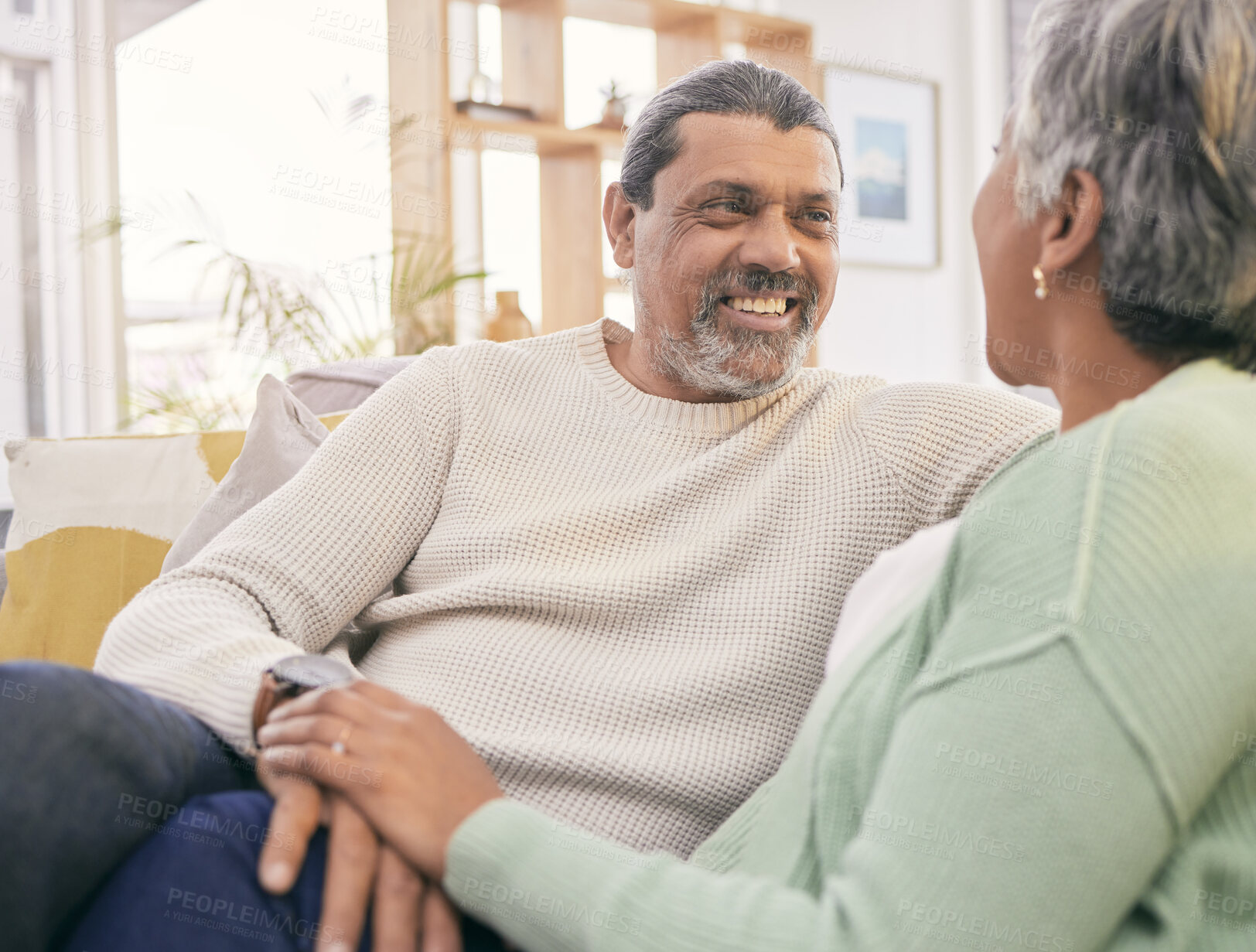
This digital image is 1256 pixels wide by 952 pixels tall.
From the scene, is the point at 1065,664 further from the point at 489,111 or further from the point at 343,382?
the point at 489,111

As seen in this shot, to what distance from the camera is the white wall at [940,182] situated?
4613mm

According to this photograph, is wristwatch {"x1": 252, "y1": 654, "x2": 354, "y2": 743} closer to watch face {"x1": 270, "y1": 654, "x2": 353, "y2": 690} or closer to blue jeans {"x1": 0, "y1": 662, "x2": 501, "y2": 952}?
watch face {"x1": 270, "y1": 654, "x2": 353, "y2": 690}

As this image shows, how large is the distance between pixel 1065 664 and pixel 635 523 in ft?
2.37

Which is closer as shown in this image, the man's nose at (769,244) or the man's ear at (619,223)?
the man's nose at (769,244)

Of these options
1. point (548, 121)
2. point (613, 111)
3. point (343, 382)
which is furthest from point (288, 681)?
point (613, 111)

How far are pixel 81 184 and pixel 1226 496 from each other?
360 centimetres

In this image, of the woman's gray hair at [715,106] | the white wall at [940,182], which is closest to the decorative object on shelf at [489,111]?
the white wall at [940,182]

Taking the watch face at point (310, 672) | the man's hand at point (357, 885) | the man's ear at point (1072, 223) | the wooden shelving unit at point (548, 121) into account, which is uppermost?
the wooden shelving unit at point (548, 121)

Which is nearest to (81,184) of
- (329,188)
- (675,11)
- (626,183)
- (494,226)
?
(329,188)

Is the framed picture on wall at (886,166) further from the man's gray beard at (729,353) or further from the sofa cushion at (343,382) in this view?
the man's gray beard at (729,353)

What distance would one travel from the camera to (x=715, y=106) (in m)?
1.45

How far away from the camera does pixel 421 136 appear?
355cm

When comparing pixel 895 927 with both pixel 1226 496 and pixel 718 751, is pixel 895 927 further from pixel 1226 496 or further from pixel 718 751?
pixel 718 751

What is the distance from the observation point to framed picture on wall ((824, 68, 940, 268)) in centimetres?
454
